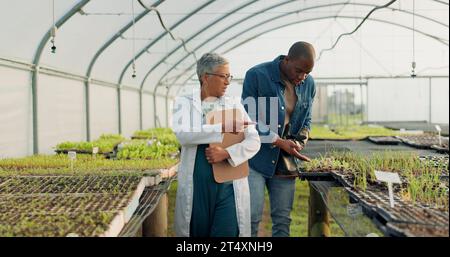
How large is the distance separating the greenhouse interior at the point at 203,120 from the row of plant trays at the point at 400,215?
1cm

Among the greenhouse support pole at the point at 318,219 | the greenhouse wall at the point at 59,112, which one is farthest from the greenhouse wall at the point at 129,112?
the greenhouse support pole at the point at 318,219

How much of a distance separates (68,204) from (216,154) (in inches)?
34.8

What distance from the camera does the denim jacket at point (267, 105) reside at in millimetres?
2928

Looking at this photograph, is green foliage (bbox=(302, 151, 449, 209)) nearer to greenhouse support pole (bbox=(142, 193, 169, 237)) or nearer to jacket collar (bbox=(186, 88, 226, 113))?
jacket collar (bbox=(186, 88, 226, 113))

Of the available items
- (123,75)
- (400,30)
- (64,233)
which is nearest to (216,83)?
(64,233)

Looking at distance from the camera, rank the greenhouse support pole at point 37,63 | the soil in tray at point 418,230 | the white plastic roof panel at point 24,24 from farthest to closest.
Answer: the greenhouse support pole at point 37,63
the white plastic roof panel at point 24,24
the soil in tray at point 418,230

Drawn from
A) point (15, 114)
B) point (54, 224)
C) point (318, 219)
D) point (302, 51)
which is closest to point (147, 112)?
point (15, 114)

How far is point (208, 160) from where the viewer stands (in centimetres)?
247

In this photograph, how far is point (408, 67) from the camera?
45.8ft

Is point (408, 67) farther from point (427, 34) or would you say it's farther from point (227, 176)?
point (227, 176)

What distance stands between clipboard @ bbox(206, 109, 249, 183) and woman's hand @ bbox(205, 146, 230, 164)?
0.05 m

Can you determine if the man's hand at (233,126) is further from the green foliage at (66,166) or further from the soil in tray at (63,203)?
the green foliage at (66,166)

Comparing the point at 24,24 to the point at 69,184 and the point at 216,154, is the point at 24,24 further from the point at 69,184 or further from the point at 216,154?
the point at 216,154
